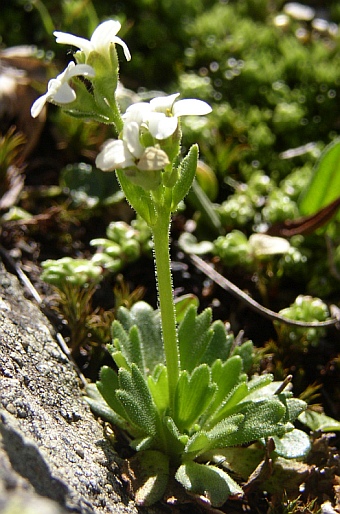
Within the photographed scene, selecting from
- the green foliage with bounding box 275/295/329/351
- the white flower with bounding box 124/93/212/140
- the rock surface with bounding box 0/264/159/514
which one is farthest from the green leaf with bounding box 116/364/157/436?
the green foliage with bounding box 275/295/329/351

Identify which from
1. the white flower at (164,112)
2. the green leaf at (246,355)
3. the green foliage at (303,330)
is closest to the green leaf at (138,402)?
the green leaf at (246,355)

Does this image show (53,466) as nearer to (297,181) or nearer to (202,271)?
(202,271)

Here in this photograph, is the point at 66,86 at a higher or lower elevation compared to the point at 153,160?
higher

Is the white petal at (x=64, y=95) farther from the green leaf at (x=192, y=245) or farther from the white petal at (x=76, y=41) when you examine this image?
the green leaf at (x=192, y=245)

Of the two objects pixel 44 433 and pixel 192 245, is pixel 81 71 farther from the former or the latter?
pixel 192 245

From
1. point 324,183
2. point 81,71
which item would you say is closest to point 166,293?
point 81,71

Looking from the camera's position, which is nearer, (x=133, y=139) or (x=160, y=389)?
(x=133, y=139)

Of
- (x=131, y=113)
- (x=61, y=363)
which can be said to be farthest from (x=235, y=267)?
(x=131, y=113)

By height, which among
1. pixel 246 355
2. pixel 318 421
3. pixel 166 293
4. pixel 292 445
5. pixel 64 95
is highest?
pixel 64 95
